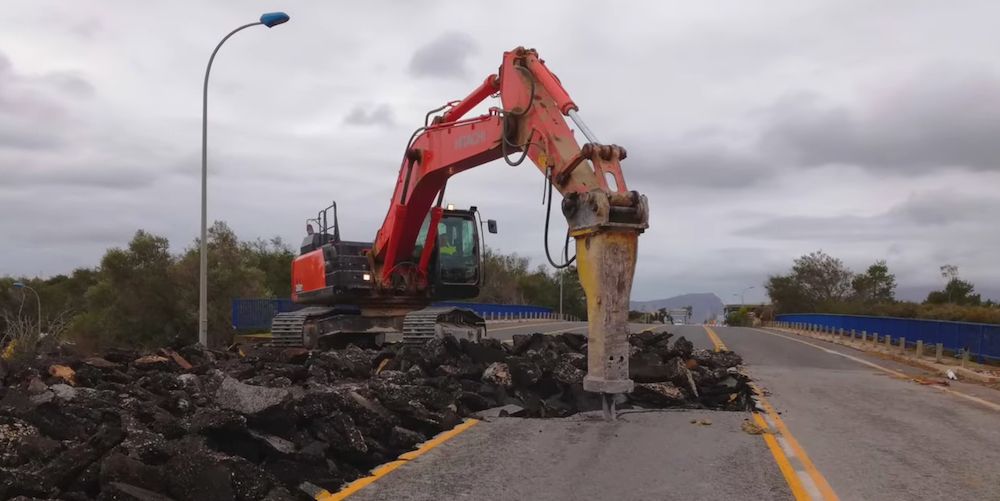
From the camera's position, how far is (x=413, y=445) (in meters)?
8.48

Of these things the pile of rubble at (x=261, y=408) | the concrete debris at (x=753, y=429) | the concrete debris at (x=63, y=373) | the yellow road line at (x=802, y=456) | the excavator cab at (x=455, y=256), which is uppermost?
the excavator cab at (x=455, y=256)

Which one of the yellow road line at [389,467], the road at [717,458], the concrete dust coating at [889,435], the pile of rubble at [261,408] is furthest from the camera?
the concrete dust coating at [889,435]

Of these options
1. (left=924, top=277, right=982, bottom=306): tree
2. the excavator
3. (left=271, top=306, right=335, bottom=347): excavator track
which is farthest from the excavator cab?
(left=924, top=277, right=982, bottom=306): tree

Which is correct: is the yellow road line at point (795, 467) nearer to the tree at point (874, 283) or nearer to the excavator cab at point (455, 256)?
the excavator cab at point (455, 256)

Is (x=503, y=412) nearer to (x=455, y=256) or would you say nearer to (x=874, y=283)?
(x=455, y=256)

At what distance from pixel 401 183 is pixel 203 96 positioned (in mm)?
8022

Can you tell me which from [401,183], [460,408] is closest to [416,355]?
[460,408]

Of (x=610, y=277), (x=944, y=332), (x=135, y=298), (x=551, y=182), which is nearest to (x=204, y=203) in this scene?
(x=551, y=182)

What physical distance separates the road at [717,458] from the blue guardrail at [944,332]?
9.99 metres

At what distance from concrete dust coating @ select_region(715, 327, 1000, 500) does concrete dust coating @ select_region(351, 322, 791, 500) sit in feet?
2.69

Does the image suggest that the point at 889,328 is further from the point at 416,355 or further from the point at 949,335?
the point at 416,355

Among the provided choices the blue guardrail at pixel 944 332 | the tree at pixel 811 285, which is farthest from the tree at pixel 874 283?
the blue guardrail at pixel 944 332

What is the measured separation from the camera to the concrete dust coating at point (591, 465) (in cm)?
666

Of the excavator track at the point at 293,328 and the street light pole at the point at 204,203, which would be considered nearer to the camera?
the excavator track at the point at 293,328
